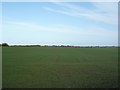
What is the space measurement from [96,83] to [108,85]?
0.33 metres

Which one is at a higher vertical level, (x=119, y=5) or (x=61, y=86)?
(x=119, y=5)

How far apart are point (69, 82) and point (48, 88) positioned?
75 cm

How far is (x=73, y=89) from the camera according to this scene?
11.5ft

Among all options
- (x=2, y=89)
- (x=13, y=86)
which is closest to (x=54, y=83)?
(x=13, y=86)

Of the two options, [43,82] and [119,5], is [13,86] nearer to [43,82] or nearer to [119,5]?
[43,82]

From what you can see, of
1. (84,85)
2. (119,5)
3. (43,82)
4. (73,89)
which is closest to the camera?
(73,89)

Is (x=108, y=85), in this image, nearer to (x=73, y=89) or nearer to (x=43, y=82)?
(x=73, y=89)

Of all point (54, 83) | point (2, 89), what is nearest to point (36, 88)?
point (54, 83)

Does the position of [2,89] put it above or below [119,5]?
below

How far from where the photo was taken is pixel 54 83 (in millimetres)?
3930

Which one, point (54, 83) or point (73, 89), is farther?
point (54, 83)

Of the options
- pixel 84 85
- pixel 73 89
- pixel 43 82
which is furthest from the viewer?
pixel 43 82

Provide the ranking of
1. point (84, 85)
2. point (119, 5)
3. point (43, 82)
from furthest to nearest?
point (119, 5)
point (43, 82)
point (84, 85)

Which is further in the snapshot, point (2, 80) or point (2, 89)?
point (2, 80)
